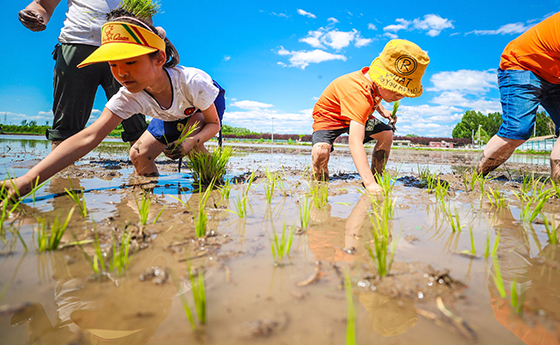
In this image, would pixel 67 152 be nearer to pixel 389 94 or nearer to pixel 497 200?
pixel 389 94

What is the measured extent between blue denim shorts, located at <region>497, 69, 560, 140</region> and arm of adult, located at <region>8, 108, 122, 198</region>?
358cm

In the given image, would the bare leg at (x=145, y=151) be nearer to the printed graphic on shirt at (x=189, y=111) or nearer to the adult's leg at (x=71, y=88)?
A: the printed graphic on shirt at (x=189, y=111)

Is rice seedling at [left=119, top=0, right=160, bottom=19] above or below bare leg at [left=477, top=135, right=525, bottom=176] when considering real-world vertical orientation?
above

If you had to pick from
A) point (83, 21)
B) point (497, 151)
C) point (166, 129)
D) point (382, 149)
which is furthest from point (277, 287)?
point (83, 21)

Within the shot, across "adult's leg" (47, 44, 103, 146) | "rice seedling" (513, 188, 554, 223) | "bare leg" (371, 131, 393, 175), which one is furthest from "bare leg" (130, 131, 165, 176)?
"rice seedling" (513, 188, 554, 223)

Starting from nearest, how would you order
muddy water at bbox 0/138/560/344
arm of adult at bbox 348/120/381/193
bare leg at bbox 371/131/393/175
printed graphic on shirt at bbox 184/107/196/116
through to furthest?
muddy water at bbox 0/138/560/344, arm of adult at bbox 348/120/381/193, printed graphic on shirt at bbox 184/107/196/116, bare leg at bbox 371/131/393/175

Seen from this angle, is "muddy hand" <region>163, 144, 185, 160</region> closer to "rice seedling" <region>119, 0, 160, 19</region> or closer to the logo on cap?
"rice seedling" <region>119, 0, 160, 19</region>

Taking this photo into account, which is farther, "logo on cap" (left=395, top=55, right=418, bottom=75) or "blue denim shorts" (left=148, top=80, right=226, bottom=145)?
"blue denim shorts" (left=148, top=80, right=226, bottom=145)

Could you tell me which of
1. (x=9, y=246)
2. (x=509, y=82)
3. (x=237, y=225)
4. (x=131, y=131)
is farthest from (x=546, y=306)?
(x=131, y=131)

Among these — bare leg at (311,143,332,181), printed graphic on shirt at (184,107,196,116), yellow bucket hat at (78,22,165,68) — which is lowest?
bare leg at (311,143,332,181)

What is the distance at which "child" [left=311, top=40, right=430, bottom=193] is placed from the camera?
2.29m

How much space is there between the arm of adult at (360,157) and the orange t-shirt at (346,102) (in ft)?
0.30

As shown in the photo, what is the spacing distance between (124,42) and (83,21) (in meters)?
1.47

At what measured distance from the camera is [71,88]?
111 inches
